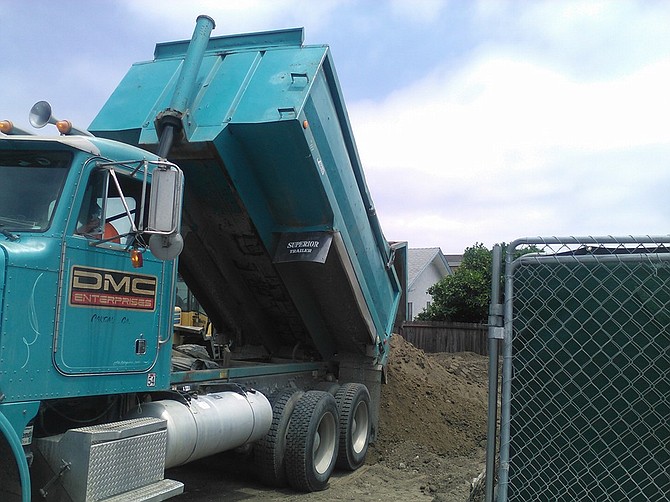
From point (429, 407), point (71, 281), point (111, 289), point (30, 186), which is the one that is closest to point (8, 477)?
point (71, 281)

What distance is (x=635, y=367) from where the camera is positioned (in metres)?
2.84

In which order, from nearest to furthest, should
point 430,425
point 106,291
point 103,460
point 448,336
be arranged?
1. point 103,460
2. point 106,291
3. point 430,425
4. point 448,336

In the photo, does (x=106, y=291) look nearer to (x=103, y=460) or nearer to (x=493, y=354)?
(x=103, y=460)

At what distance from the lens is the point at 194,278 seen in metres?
7.57

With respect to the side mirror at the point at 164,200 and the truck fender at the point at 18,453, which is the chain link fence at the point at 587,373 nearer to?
the side mirror at the point at 164,200

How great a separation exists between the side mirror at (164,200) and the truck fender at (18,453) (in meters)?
1.40

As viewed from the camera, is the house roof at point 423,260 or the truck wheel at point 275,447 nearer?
the truck wheel at point 275,447

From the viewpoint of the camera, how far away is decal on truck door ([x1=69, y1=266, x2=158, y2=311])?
169 inches

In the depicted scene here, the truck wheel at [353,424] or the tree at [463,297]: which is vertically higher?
the tree at [463,297]

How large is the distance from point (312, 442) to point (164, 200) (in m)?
3.61

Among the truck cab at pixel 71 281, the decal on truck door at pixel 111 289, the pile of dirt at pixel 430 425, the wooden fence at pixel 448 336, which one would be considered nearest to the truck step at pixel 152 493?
the truck cab at pixel 71 281

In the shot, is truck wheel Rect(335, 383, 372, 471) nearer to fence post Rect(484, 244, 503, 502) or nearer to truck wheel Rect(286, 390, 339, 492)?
truck wheel Rect(286, 390, 339, 492)

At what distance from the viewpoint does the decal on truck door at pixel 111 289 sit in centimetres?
429

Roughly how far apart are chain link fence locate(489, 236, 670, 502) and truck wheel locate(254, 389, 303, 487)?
381 centimetres
